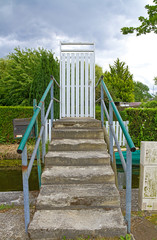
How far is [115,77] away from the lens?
2972 cm

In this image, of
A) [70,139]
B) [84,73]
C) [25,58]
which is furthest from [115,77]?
[70,139]

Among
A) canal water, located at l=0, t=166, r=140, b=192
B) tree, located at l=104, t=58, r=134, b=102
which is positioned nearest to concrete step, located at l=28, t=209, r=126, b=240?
canal water, located at l=0, t=166, r=140, b=192

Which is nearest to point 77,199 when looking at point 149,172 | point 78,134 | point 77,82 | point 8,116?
point 149,172

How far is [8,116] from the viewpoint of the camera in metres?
8.53

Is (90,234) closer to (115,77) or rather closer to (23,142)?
(23,142)

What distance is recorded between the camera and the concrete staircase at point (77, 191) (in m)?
1.90

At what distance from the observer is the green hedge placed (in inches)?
336

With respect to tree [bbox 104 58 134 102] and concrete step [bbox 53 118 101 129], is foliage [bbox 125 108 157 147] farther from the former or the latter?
tree [bbox 104 58 134 102]

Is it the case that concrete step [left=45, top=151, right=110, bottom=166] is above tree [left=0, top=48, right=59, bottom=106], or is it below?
below

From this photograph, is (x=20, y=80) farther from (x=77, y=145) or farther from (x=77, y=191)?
(x=77, y=191)

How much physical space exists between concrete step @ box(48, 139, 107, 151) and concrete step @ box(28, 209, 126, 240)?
1.20 metres

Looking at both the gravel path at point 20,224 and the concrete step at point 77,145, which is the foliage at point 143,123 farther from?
the gravel path at point 20,224

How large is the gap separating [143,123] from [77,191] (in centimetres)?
649

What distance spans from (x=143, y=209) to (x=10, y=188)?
12.1 ft
